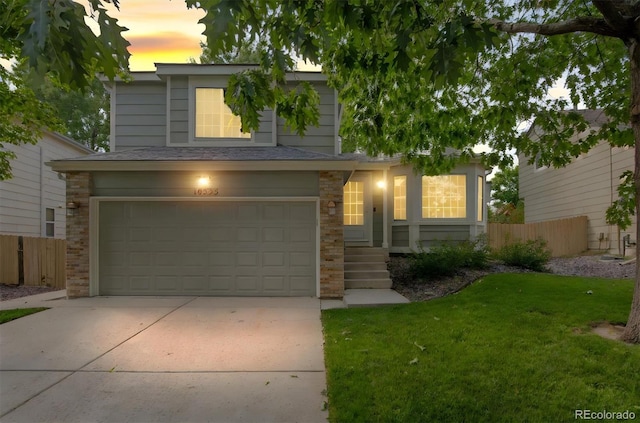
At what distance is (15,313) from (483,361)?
25.5 ft

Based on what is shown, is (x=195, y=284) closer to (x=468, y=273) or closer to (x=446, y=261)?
(x=446, y=261)

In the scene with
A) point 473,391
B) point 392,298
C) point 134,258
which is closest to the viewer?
point 473,391

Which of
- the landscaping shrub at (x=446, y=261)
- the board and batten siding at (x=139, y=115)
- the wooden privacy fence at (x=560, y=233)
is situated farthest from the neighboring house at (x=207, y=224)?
the wooden privacy fence at (x=560, y=233)

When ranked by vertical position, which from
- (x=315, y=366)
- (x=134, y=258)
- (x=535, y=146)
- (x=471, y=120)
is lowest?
(x=315, y=366)

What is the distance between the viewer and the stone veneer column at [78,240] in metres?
7.63

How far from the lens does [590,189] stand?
42.5 feet

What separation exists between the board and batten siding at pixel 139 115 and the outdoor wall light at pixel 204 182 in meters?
2.90

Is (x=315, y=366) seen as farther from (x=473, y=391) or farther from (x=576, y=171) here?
(x=576, y=171)

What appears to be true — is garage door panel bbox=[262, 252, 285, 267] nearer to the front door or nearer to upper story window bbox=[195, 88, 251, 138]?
the front door

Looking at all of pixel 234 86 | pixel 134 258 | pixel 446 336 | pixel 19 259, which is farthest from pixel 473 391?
pixel 19 259

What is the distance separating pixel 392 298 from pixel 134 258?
5670 millimetres

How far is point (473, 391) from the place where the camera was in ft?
10.7

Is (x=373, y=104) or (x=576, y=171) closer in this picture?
(x=373, y=104)

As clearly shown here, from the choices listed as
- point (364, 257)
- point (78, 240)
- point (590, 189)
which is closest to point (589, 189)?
point (590, 189)
